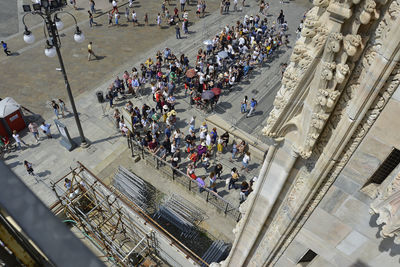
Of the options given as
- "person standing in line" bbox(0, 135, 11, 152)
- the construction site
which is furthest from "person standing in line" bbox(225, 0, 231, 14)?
"person standing in line" bbox(0, 135, 11, 152)

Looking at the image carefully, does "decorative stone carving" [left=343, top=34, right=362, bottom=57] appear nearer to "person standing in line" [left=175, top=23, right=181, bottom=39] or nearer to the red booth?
the red booth

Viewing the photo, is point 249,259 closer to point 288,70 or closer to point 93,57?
point 288,70

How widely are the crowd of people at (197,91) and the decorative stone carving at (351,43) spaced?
13.1 m

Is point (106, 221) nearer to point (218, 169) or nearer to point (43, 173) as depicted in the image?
point (218, 169)

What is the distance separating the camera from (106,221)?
1462 cm

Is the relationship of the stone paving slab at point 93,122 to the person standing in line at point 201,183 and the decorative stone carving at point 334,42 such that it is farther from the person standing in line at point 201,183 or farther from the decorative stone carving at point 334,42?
the decorative stone carving at point 334,42

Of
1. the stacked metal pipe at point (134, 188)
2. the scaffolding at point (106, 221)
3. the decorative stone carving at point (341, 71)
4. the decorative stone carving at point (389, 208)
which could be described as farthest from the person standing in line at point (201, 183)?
the decorative stone carving at point (341, 71)

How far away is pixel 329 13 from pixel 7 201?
15.3 feet

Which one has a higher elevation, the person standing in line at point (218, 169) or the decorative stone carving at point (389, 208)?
the decorative stone carving at point (389, 208)

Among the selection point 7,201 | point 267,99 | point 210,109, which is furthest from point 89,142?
point 7,201

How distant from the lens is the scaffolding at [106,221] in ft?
47.3

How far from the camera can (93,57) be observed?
29.0 meters

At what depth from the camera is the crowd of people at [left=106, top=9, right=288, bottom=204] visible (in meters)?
19.6

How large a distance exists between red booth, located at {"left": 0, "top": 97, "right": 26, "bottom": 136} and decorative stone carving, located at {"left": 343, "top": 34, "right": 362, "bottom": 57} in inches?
859
